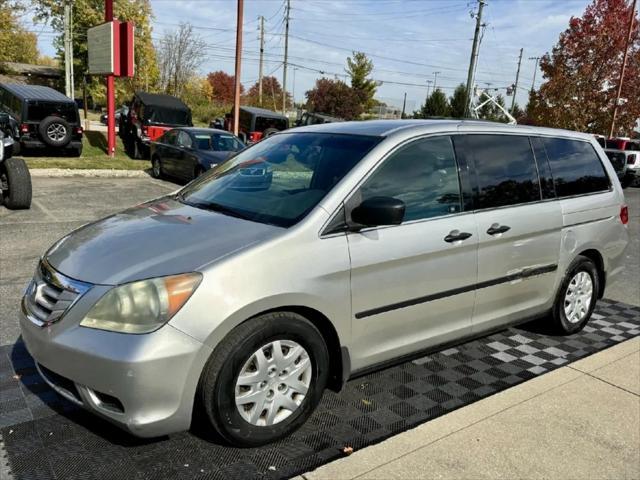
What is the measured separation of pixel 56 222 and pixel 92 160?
772 cm

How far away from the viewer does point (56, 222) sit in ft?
25.1

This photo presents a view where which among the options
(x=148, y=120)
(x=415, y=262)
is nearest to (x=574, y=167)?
(x=415, y=262)

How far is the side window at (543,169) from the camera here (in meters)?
4.06

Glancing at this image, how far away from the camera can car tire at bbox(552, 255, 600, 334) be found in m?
4.33

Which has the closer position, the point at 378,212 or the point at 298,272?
the point at 298,272

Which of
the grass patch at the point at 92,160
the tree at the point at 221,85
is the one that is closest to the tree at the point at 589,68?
the grass patch at the point at 92,160

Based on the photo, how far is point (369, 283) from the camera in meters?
2.93

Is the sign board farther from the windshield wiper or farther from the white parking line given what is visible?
the windshield wiper

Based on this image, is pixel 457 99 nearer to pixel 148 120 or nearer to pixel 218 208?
pixel 148 120

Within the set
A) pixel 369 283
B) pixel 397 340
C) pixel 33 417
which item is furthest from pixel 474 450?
pixel 33 417

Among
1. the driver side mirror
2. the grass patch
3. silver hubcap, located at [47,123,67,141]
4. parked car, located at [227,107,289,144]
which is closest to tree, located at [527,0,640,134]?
parked car, located at [227,107,289,144]

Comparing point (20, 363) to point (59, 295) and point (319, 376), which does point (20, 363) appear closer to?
point (59, 295)

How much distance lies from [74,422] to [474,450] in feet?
6.97

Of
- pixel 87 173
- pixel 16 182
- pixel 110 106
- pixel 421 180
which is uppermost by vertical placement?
pixel 110 106
